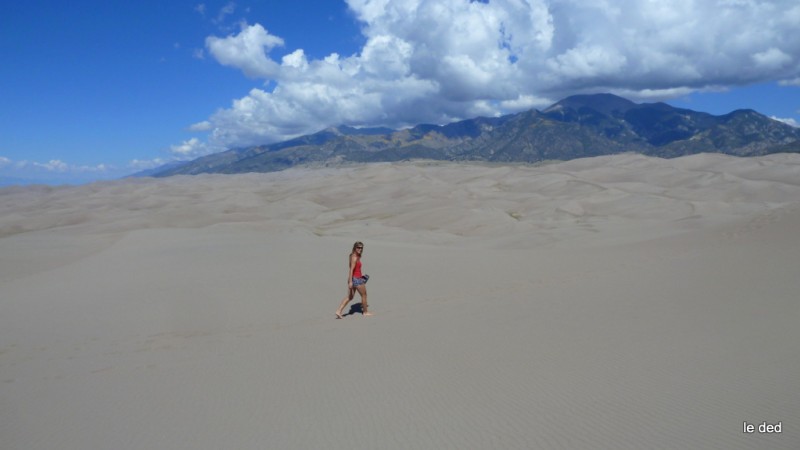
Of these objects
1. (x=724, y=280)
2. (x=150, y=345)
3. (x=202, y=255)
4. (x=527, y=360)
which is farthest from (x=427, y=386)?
(x=202, y=255)

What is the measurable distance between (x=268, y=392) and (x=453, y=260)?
13594 millimetres

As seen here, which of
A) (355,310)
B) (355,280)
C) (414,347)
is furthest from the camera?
(355,310)

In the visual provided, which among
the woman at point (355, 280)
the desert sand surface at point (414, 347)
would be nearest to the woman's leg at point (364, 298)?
the woman at point (355, 280)

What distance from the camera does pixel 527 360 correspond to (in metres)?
8.19

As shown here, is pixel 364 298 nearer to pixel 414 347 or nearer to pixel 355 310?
pixel 355 310

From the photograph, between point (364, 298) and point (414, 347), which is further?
point (364, 298)

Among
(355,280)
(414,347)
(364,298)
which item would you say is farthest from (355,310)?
(414,347)

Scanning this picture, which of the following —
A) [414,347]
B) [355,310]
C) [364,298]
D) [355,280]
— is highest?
[355,280]

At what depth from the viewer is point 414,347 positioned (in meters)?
9.38

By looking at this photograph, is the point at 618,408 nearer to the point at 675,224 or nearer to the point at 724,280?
the point at 724,280

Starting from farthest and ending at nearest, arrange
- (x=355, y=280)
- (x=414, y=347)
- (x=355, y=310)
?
(x=355, y=310)
(x=355, y=280)
(x=414, y=347)

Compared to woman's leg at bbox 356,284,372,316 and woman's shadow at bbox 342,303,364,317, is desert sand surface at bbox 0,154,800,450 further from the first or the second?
woman's leg at bbox 356,284,372,316

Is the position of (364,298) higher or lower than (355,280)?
lower

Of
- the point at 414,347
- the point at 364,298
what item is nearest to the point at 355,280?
the point at 364,298
